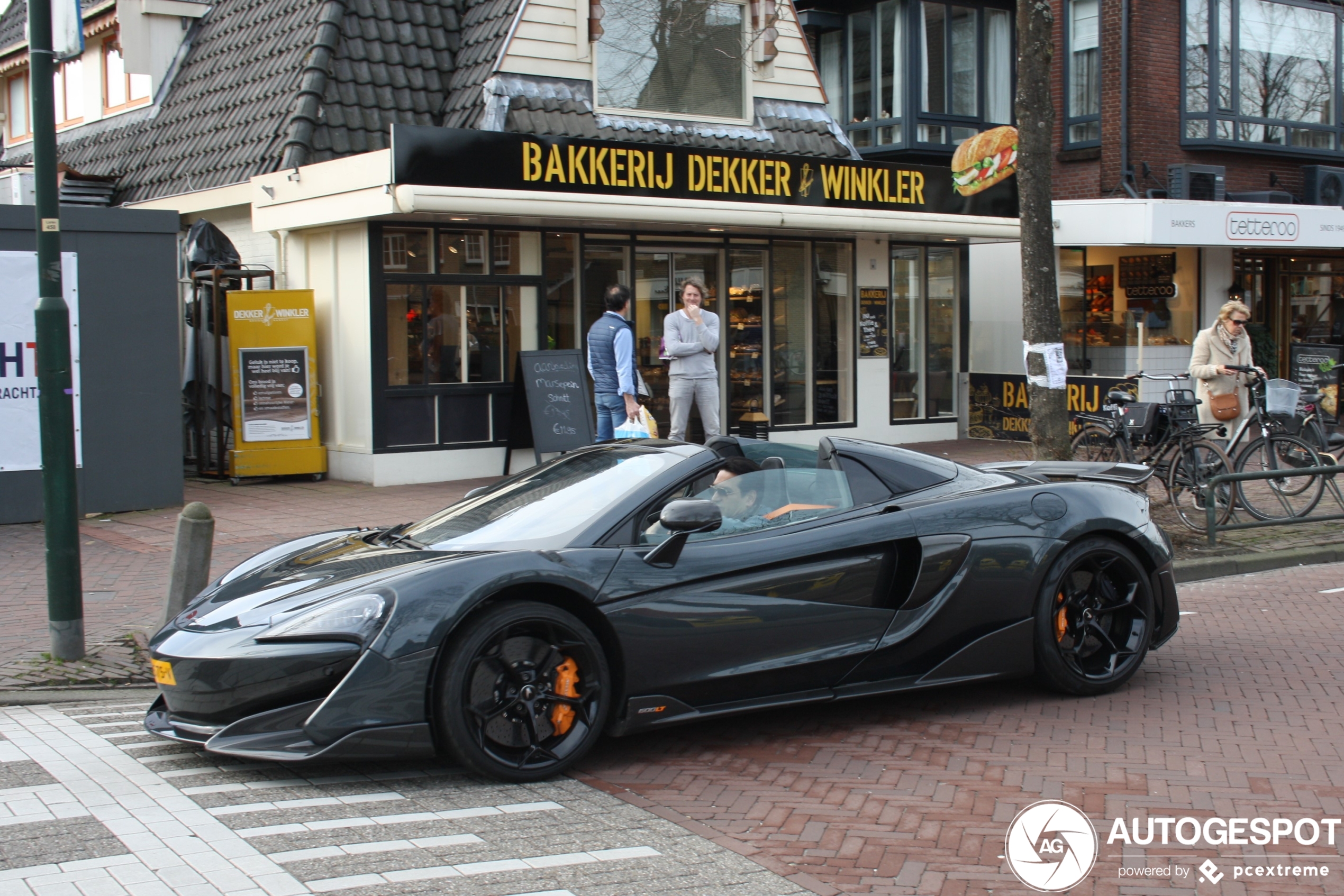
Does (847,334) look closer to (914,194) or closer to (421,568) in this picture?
(914,194)

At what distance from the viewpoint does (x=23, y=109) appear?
22.4 m

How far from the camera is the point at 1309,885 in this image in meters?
3.84

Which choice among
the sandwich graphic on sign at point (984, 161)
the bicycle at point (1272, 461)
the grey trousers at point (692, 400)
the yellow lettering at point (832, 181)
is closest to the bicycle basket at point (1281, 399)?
the bicycle at point (1272, 461)

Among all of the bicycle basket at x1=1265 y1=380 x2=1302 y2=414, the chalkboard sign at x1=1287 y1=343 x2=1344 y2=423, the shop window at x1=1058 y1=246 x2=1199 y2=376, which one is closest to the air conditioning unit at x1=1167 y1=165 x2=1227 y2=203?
the shop window at x1=1058 y1=246 x2=1199 y2=376

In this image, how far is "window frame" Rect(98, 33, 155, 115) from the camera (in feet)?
58.3

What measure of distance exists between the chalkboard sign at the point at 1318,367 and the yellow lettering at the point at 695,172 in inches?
390

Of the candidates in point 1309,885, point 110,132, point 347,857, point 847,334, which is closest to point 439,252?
point 847,334

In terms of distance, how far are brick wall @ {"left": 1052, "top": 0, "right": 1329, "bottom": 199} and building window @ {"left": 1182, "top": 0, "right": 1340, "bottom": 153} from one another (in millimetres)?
254

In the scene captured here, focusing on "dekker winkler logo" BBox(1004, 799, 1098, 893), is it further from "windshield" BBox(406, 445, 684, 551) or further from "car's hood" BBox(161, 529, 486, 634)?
"car's hood" BBox(161, 529, 486, 634)

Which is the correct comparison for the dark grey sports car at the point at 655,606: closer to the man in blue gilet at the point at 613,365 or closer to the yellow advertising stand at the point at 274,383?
the man in blue gilet at the point at 613,365

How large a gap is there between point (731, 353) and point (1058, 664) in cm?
1033

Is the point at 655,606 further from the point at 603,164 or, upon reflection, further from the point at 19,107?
the point at 19,107

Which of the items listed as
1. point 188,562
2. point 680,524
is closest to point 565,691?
point 680,524

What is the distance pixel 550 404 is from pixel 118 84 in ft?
31.4
